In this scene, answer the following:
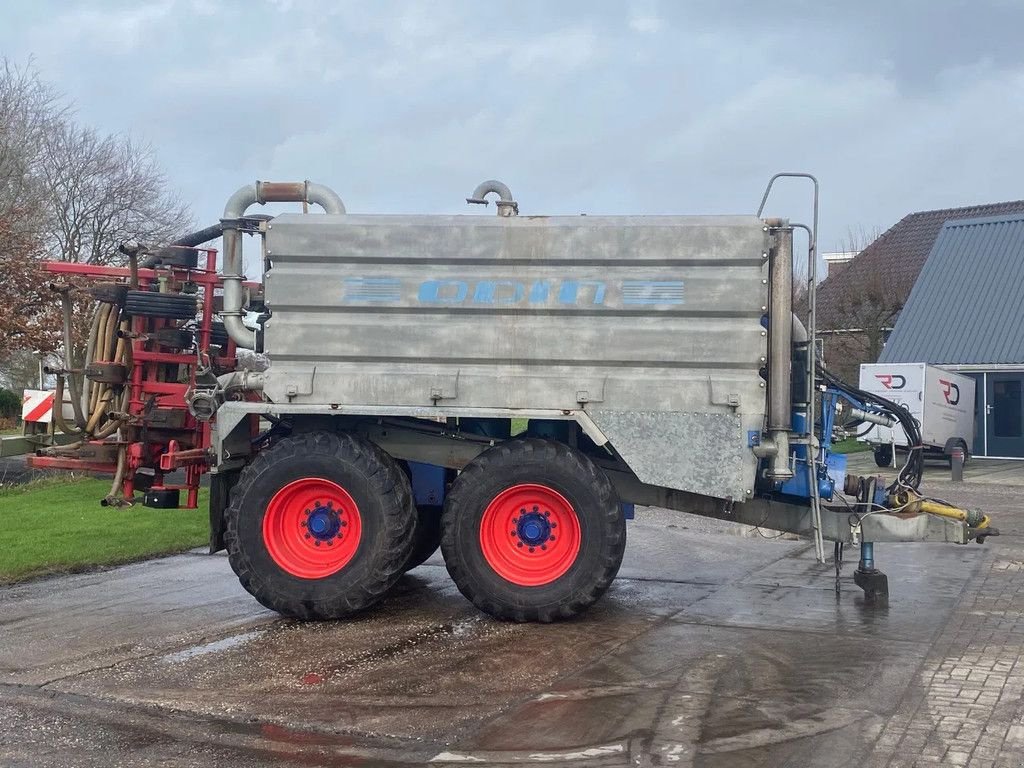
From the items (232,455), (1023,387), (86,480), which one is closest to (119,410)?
(232,455)

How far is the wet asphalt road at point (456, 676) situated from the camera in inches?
198

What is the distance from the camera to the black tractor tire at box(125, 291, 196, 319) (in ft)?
26.9

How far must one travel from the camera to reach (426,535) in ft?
29.9

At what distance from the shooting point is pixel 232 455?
26.2 ft

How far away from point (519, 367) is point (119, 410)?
10.3 feet

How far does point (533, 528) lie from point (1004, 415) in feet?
68.9

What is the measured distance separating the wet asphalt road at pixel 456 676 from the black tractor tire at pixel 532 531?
0.23 meters

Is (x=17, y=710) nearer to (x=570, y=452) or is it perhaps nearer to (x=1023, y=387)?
(x=570, y=452)

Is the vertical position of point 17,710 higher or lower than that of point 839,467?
lower

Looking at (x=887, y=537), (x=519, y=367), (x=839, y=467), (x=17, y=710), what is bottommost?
(x=17, y=710)

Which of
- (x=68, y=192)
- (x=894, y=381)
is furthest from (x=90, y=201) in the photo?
(x=894, y=381)

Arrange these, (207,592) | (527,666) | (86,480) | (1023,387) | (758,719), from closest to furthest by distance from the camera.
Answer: (758,719), (527,666), (207,592), (86,480), (1023,387)

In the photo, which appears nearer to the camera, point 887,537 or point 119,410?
point 887,537

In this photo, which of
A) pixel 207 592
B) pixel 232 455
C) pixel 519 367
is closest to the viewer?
pixel 519 367
